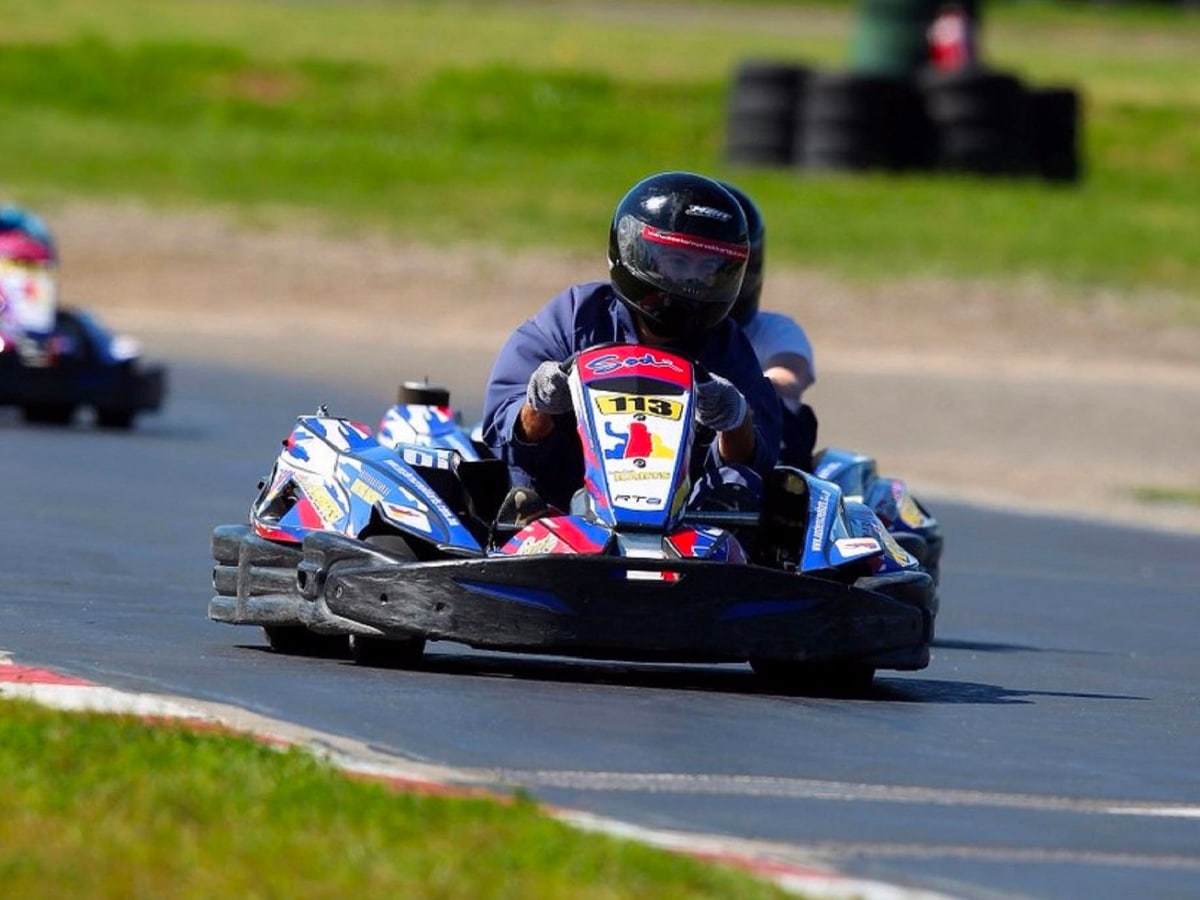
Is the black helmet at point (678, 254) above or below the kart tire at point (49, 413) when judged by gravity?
above

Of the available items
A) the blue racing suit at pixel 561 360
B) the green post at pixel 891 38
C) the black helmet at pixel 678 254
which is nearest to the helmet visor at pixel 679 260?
the black helmet at pixel 678 254

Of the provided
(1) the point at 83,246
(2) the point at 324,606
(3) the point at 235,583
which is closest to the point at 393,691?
(2) the point at 324,606

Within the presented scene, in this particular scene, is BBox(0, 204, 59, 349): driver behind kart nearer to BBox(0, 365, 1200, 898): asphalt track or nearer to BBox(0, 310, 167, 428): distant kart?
BBox(0, 310, 167, 428): distant kart

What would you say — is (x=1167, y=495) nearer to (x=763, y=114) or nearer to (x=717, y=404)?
(x=717, y=404)

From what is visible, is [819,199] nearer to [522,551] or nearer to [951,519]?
[951,519]

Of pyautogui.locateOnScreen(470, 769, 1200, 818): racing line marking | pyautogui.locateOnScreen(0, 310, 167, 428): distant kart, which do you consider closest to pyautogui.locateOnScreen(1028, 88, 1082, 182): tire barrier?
pyautogui.locateOnScreen(0, 310, 167, 428): distant kart

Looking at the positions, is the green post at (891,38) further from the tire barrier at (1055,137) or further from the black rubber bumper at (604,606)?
the black rubber bumper at (604,606)

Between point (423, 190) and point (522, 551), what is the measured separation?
23.8 meters

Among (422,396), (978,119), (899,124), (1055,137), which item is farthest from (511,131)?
(422,396)

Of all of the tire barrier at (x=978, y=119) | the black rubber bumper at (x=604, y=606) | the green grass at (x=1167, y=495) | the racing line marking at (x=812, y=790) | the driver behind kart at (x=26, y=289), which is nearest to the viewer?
the racing line marking at (x=812, y=790)

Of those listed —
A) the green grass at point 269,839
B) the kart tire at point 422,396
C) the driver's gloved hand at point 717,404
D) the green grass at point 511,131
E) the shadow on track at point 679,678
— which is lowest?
the shadow on track at point 679,678

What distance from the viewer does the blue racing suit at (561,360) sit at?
28.7ft

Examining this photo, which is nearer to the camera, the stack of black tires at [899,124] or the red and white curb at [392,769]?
the red and white curb at [392,769]

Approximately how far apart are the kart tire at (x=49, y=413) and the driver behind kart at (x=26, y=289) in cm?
45
